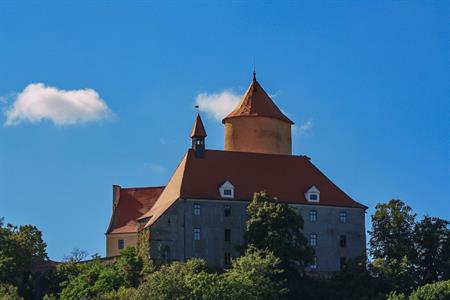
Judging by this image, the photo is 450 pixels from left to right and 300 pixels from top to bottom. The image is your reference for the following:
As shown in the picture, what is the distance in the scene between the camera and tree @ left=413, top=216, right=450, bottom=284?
10306 cm

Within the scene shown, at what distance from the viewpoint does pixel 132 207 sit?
111688 mm

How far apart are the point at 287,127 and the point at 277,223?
16200 mm

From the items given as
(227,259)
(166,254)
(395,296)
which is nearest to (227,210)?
(227,259)

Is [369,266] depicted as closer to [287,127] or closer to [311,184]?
[311,184]

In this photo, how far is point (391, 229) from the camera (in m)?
104

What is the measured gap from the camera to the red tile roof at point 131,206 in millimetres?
110188

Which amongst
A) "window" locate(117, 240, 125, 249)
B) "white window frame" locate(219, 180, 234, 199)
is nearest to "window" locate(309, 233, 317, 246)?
"white window frame" locate(219, 180, 234, 199)

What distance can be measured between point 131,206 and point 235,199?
1189 cm

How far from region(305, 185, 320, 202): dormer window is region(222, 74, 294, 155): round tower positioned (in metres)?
6.27

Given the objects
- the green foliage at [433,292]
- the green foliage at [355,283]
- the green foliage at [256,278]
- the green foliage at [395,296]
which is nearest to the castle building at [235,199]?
the green foliage at [355,283]

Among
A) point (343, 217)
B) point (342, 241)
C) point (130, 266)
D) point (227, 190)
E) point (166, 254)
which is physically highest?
point (227, 190)

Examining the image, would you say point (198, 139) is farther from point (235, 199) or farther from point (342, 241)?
point (342, 241)

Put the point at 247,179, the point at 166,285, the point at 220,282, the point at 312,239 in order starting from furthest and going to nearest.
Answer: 1. the point at 247,179
2. the point at 312,239
3. the point at 220,282
4. the point at 166,285

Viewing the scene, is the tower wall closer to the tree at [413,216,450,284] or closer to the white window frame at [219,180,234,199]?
the white window frame at [219,180,234,199]
